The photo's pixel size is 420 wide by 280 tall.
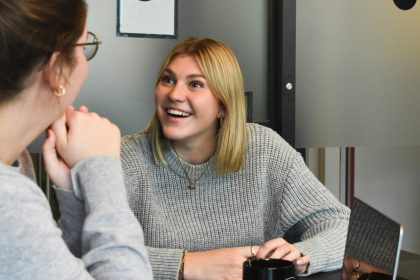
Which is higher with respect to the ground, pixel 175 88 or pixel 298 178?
pixel 175 88

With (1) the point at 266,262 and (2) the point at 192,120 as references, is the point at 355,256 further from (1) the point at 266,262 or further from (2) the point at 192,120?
(2) the point at 192,120

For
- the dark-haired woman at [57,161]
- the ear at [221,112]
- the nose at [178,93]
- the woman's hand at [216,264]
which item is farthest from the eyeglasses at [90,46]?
the ear at [221,112]

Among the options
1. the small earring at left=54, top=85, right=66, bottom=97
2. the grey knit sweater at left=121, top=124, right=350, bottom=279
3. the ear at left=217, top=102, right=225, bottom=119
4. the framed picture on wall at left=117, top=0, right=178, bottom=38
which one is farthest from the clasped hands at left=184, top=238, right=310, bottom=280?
the framed picture on wall at left=117, top=0, right=178, bottom=38

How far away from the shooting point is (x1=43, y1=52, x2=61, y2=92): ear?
0.88m

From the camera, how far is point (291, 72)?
9.14 feet

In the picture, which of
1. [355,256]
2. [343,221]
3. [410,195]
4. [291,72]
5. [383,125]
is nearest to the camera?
[355,256]

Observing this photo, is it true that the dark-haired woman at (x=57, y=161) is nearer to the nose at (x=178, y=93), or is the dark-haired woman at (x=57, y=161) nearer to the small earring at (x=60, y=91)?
the small earring at (x=60, y=91)

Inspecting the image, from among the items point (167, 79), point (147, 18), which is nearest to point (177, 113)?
point (167, 79)

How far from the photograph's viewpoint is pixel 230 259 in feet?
4.56

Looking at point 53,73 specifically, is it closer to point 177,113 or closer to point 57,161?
point 57,161

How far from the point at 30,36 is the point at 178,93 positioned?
90cm

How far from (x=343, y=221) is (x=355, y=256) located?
65cm

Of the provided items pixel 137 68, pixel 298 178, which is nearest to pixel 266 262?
pixel 298 178

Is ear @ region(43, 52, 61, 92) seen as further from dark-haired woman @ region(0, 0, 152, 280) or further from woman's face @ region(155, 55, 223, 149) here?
woman's face @ region(155, 55, 223, 149)
